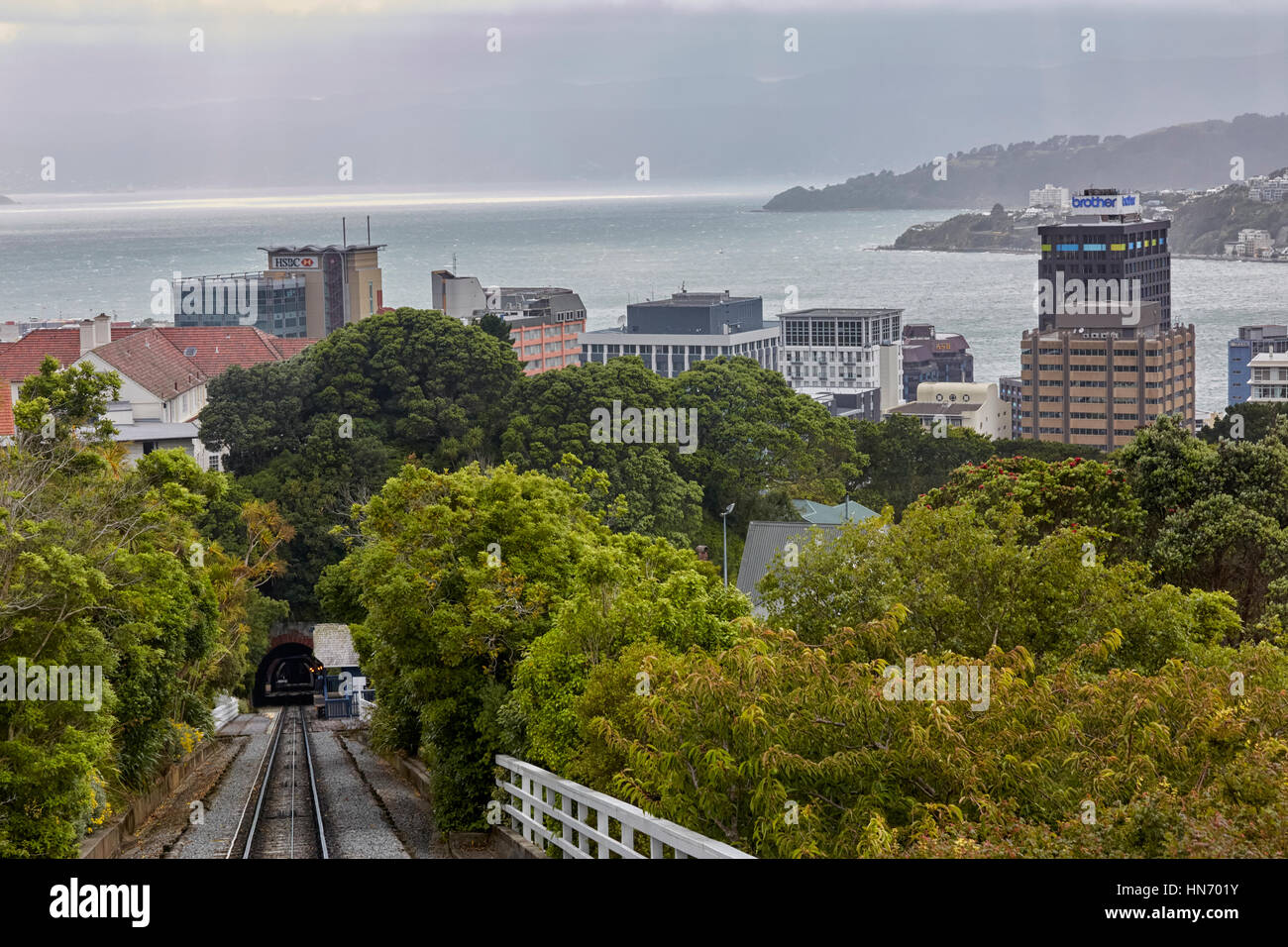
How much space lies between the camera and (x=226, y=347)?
93688 mm

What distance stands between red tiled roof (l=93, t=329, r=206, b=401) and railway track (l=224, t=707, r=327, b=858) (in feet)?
132

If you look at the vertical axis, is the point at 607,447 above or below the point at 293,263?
below

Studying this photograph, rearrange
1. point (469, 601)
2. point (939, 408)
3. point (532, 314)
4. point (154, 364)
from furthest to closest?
1. point (532, 314)
2. point (939, 408)
3. point (154, 364)
4. point (469, 601)

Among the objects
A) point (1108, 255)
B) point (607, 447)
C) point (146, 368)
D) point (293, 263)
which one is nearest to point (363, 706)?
point (607, 447)

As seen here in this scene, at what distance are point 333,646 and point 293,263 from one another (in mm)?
120557

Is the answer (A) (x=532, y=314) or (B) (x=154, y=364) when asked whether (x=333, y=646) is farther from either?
(A) (x=532, y=314)

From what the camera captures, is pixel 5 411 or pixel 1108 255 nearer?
pixel 5 411

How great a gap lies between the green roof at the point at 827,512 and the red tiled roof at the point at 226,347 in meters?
42.7

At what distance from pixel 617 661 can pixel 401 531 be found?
8.91 m

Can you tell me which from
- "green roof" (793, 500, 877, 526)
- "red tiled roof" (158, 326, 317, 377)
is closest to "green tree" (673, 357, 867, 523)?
"green roof" (793, 500, 877, 526)

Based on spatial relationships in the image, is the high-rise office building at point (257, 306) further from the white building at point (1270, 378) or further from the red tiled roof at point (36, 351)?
the white building at point (1270, 378)

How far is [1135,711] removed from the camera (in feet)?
36.6

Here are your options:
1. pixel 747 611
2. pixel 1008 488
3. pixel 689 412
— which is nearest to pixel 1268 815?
pixel 747 611
